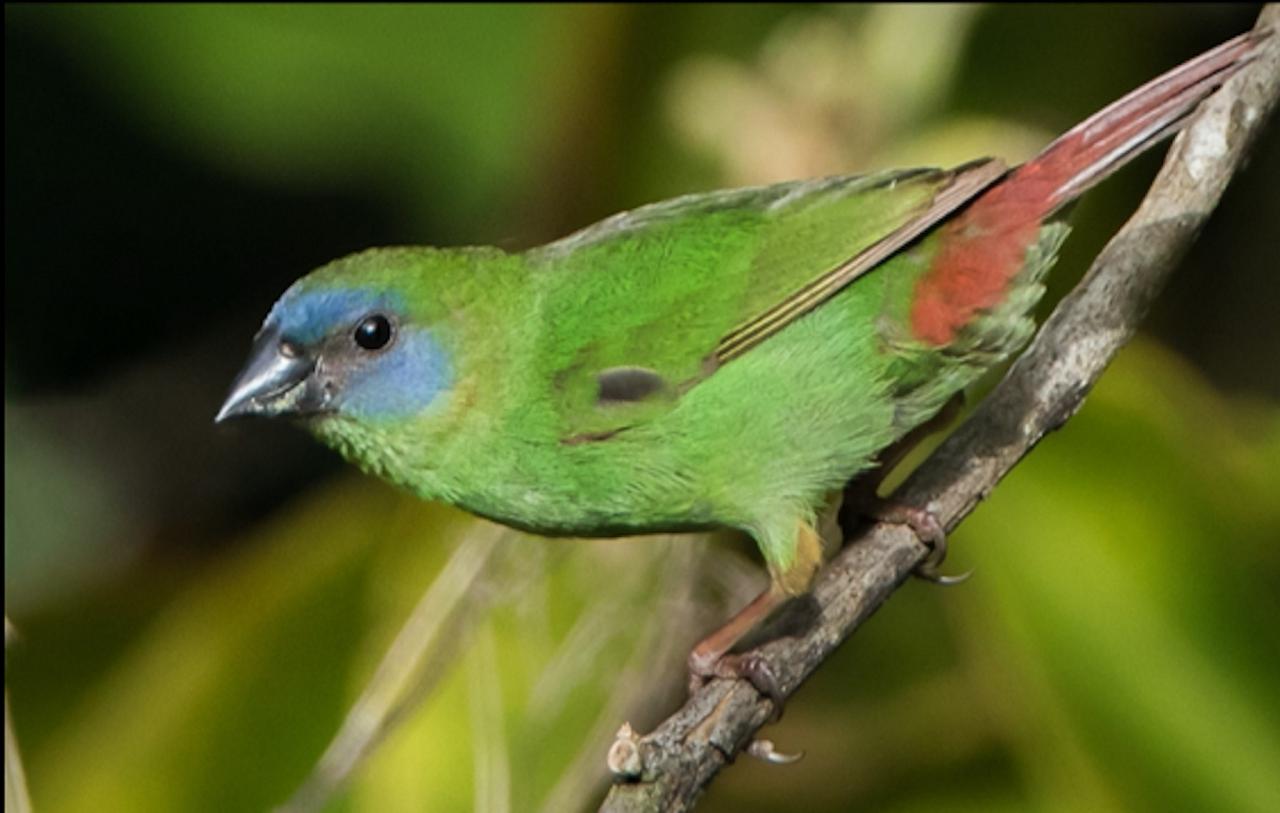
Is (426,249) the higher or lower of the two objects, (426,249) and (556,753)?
the higher

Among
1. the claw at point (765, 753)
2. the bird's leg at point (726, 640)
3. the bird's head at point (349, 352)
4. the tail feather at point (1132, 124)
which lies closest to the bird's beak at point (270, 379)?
the bird's head at point (349, 352)

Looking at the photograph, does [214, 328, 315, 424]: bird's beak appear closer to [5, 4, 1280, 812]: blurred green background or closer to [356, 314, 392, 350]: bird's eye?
[356, 314, 392, 350]: bird's eye

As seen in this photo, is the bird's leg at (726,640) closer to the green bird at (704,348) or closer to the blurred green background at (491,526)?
the green bird at (704,348)

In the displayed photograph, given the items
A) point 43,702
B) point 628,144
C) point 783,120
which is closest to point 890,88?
point 783,120

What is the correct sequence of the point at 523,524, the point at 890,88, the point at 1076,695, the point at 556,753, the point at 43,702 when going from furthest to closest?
the point at 890,88, the point at 43,702, the point at 556,753, the point at 1076,695, the point at 523,524

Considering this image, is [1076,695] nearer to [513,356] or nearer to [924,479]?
[924,479]

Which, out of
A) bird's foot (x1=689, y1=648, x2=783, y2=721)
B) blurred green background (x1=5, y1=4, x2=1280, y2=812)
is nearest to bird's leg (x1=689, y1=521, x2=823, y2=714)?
bird's foot (x1=689, y1=648, x2=783, y2=721)

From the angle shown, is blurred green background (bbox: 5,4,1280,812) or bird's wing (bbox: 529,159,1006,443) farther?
blurred green background (bbox: 5,4,1280,812)
